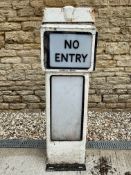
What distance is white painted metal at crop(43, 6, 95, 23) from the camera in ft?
9.86

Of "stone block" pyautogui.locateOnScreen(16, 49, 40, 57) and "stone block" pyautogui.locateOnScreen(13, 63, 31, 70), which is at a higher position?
"stone block" pyautogui.locateOnScreen(16, 49, 40, 57)

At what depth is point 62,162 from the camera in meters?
3.65

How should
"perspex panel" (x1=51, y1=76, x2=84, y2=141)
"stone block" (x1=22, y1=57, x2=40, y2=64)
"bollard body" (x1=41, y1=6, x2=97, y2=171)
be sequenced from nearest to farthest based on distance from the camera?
"bollard body" (x1=41, y1=6, x2=97, y2=171)
"perspex panel" (x1=51, y1=76, x2=84, y2=141)
"stone block" (x1=22, y1=57, x2=40, y2=64)

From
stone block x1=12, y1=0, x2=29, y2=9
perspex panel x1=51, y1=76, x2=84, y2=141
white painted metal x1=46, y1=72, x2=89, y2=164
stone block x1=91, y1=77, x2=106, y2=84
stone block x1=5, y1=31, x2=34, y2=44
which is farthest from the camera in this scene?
stone block x1=91, y1=77, x2=106, y2=84

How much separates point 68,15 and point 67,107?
853 millimetres

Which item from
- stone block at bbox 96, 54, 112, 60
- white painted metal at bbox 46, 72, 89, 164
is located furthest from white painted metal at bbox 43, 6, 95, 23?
stone block at bbox 96, 54, 112, 60

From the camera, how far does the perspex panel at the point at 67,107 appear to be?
3.28 m

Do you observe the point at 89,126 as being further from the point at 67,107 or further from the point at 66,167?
the point at 67,107

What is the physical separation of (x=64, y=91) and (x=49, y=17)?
0.68m

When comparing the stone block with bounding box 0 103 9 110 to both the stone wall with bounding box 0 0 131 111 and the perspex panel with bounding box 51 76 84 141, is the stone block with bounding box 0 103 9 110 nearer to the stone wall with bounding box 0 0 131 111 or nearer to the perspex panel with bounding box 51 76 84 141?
the stone wall with bounding box 0 0 131 111

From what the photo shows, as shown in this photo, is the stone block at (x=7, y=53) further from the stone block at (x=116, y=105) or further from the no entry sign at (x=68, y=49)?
the no entry sign at (x=68, y=49)

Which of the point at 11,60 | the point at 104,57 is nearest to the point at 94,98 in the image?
the point at 104,57

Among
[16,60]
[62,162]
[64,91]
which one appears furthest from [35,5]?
[62,162]

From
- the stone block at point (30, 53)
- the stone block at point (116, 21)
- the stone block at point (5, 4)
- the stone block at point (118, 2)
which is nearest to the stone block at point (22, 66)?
the stone block at point (30, 53)
